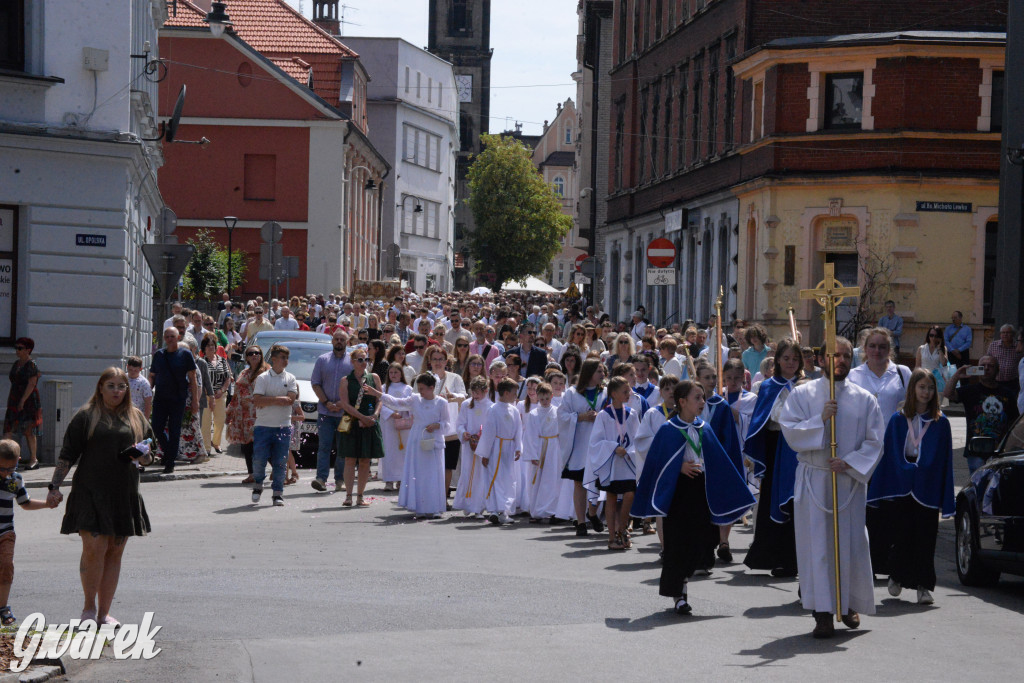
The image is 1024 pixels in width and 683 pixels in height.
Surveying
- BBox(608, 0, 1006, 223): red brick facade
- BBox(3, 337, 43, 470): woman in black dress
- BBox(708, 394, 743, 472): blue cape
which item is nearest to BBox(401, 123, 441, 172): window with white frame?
BBox(608, 0, 1006, 223): red brick facade

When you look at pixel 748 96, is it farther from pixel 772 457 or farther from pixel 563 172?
pixel 563 172

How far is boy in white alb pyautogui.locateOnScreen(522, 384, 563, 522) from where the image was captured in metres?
15.9

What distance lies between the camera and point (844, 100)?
3406 centimetres

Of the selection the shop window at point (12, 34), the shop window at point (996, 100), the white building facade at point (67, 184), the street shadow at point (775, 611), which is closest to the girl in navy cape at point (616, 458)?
the street shadow at point (775, 611)

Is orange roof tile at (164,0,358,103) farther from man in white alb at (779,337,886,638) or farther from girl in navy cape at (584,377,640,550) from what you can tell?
man in white alb at (779,337,886,638)

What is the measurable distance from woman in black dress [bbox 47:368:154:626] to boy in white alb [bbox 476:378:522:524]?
23.2 ft

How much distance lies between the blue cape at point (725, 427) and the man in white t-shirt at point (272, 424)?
568 centimetres

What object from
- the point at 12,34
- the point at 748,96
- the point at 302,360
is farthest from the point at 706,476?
the point at 748,96

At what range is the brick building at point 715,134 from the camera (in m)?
33.7

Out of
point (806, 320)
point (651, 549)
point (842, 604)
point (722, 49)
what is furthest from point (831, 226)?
point (842, 604)

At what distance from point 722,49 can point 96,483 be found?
33.1 meters

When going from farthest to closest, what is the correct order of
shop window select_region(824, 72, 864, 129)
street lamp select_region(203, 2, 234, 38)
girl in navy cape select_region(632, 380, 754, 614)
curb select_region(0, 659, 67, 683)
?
shop window select_region(824, 72, 864, 129)
street lamp select_region(203, 2, 234, 38)
girl in navy cape select_region(632, 380, 754, 614)
curb select_region(0, 659, 67, 683)

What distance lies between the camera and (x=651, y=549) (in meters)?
13.8

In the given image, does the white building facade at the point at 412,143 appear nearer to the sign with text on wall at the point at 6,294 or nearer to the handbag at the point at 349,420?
the sign with text on wall at the point at 6,294
